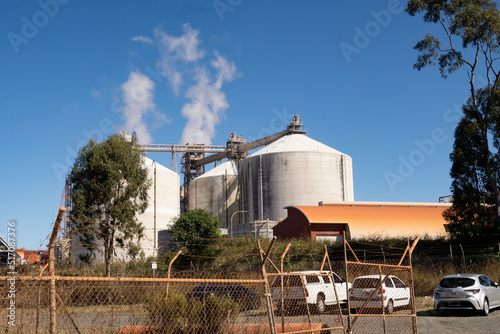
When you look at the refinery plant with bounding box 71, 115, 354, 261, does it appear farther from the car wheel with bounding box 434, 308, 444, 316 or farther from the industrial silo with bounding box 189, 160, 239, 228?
the car wheel with bounding box 434, 308, 444, 316

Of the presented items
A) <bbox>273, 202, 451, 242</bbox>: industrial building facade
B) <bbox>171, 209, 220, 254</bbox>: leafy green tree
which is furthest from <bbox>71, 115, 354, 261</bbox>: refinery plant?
<bbox>273, 202, 451, 242</bbox>: industrial building facade

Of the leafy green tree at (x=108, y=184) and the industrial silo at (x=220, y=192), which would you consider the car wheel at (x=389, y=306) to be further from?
the industrial silo at (x=220, y=192)

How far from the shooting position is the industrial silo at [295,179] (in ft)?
219

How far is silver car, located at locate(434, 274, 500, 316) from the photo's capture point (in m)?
19.1

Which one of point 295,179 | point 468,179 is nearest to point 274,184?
point 295,179

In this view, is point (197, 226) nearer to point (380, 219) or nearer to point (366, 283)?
point (380, 219)

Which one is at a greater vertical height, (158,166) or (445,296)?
(158,166)

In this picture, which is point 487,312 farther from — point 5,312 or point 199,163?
point 199,163

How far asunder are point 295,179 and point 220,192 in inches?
647

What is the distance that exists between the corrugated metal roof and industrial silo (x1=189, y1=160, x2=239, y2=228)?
26004 mm

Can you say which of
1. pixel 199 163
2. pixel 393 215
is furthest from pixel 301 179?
pixel 199 163

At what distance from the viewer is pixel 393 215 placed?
52.6 meters

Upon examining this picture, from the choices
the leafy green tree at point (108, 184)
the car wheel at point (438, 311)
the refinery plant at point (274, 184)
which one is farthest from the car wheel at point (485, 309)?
the refinery plant at point (274, 184)

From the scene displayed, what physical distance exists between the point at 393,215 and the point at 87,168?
30.6 metres
